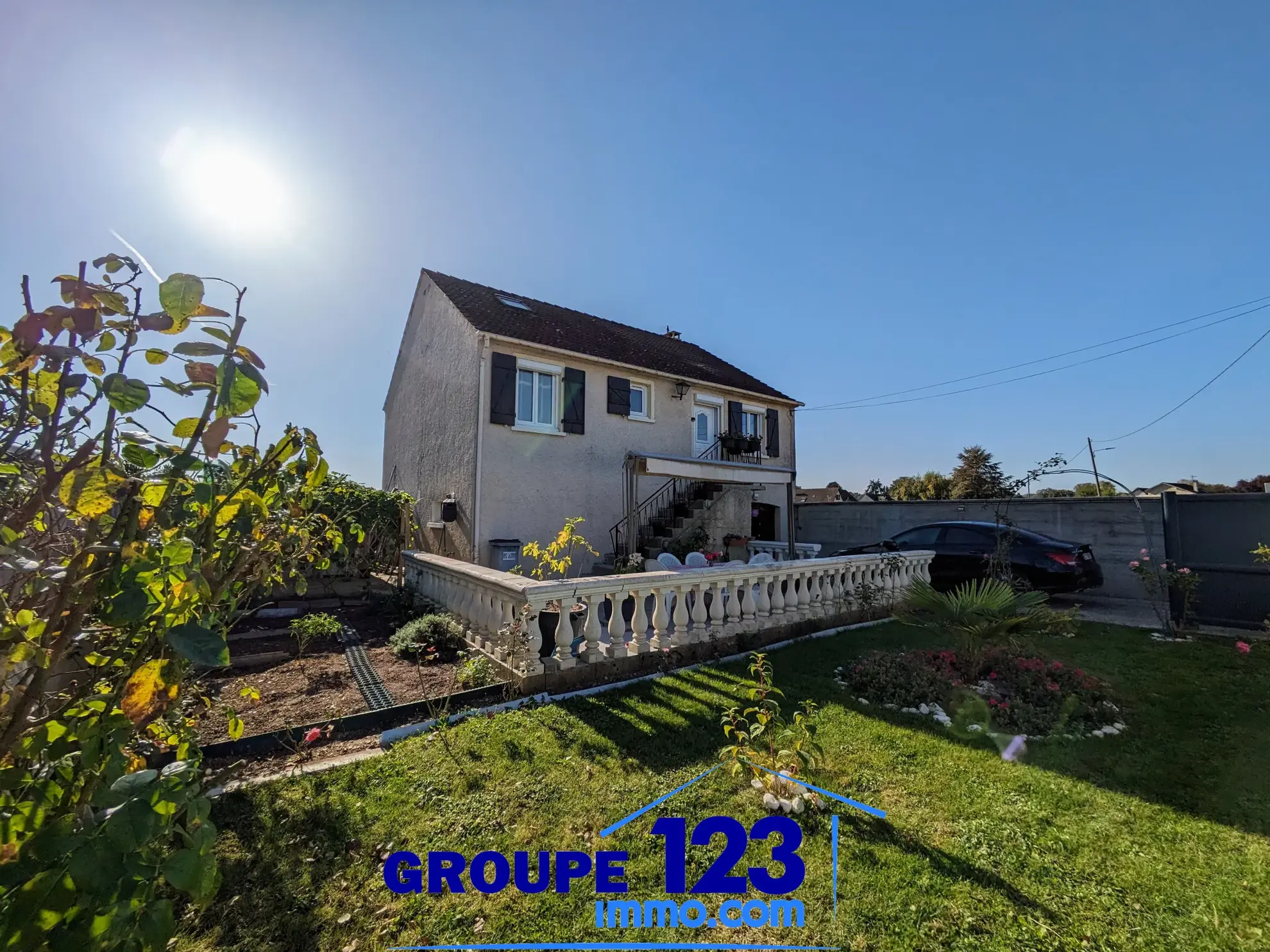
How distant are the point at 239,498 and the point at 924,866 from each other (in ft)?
11.0

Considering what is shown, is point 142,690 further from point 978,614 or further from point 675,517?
point 675,517

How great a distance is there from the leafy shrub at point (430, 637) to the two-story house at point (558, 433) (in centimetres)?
413

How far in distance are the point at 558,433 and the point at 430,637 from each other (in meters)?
6.32

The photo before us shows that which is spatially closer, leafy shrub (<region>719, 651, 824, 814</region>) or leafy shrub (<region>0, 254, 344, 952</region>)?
leafy shrub (<region>0, 254, 344, 952</region>)

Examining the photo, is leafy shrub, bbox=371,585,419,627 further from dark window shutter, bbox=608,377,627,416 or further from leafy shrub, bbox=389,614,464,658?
dark window shutter, bbox=608,377,627,416

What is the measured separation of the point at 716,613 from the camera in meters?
5.87

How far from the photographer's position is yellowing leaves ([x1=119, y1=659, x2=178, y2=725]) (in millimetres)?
1152

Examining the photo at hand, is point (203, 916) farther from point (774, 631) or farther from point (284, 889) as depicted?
point (774, 631)

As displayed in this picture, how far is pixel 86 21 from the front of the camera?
9.47ft

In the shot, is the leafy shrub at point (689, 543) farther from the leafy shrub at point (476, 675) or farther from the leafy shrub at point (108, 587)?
the leafy shrub at point (108, 587)

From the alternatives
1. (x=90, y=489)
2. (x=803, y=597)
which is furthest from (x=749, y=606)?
(x=90, y=489)

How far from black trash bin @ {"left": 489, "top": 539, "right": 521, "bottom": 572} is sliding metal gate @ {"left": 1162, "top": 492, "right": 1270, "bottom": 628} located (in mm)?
11650

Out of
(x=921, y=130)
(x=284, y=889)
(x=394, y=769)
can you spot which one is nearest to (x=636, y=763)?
(x=394, y=769)

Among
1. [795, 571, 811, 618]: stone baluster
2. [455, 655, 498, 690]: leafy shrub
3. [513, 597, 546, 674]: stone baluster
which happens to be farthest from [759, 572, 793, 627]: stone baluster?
[455, 655, 498, 690]: leafy shrub
